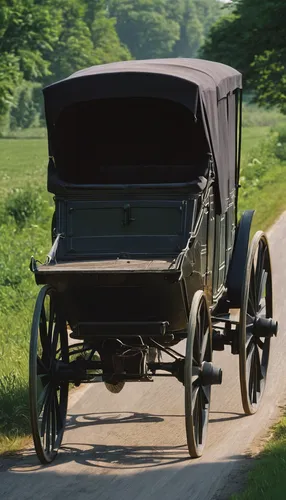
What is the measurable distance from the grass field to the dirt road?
1.88ft

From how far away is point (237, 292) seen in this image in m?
11.0

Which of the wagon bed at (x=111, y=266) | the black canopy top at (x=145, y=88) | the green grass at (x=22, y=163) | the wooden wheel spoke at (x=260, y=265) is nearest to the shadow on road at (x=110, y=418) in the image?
the wooden wheel spoke at (x=260, y=265)

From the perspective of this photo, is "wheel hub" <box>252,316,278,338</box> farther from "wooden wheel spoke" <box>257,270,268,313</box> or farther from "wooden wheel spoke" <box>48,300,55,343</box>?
"wooden wheel spoke" <box>48,300,55,343</box>

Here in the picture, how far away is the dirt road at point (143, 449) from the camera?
8.79 metres

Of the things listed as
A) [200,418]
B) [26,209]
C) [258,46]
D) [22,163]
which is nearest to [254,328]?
[200,418]

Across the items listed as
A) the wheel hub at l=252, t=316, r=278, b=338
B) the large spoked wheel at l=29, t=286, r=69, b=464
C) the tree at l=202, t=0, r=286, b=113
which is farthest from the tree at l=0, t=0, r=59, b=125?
the large spoked wheel at l=29, t=286, r=69, b=464

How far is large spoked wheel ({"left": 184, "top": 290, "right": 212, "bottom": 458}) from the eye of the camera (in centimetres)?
899

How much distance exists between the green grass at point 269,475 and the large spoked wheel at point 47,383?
171 centimetres

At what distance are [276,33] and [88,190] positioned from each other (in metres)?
14.9

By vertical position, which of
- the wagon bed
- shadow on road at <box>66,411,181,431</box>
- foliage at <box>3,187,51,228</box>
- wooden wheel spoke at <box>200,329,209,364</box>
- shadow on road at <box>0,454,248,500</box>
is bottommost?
foliage at <box>3,187,51,228</box>

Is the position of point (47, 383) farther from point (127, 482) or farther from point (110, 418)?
point (110, 418)

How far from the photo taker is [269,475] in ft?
27.8

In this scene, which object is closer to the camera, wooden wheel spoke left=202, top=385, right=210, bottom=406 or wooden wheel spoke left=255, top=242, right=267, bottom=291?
wooden wheel spoke left=202, top=385, right=210, bottom=406

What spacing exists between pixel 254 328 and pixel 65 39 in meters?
90.0
